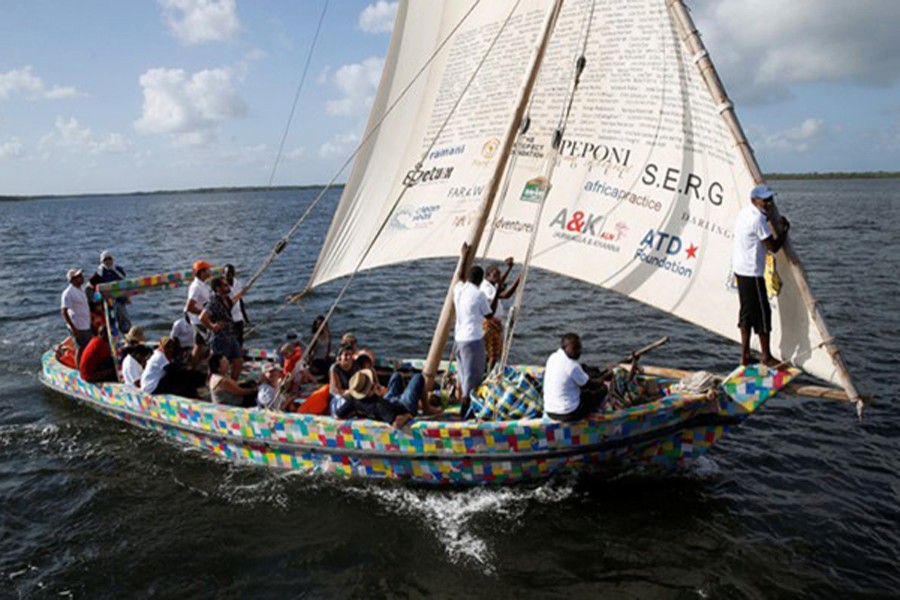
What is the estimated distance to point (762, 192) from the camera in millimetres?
7301

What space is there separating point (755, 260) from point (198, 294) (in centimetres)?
942

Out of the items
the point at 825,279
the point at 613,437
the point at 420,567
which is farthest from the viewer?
the point at 825,279

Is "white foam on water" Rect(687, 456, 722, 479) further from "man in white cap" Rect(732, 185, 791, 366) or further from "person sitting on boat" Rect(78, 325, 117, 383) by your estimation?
"person sitting on boat" Rect(78, 325, 117, 383)

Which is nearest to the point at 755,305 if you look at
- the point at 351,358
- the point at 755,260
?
the point at 755,260

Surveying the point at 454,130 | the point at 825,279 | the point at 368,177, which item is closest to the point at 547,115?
the point at 454,130

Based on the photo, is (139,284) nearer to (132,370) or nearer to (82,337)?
(132,370)

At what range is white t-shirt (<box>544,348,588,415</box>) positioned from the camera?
8.23 m

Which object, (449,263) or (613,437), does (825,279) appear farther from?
(613,437)

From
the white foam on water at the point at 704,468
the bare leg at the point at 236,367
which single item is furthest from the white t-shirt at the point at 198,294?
the white foam on water at the point at 704,468

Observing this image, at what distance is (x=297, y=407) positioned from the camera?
1085 centimetres

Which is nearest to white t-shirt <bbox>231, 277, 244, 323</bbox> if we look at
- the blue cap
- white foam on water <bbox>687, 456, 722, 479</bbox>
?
white foam on water <bbox>687, 456, 722, 479</bbox>

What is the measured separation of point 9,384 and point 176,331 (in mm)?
6222

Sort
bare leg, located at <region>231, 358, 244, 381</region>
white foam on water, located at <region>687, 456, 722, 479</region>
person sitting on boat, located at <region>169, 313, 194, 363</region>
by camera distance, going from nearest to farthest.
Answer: white foam on water, located at <region>687, 456, 722, 479</region>
bare leg, located at <region>231, 358, 244, 381</region>
person sitting on boat, located at <region>169, 313, 194, 363</region>

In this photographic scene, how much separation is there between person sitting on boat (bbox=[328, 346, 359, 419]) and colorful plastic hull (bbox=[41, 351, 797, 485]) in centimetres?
23
